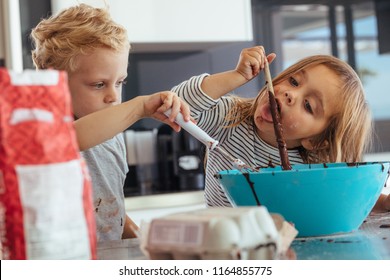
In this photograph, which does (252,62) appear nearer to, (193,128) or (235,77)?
(235,77)

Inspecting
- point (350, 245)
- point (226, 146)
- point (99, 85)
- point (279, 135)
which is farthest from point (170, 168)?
point (350, 245)

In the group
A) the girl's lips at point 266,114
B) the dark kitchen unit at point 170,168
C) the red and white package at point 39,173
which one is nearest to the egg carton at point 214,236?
the red and white package at point 39,173

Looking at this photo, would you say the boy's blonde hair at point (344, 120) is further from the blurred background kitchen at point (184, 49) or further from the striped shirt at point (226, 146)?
the blurred background kitchen at point (184, 49)

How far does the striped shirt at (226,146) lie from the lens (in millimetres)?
1214

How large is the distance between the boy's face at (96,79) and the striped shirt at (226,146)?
117 millimetres

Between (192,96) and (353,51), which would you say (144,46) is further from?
(192,96)

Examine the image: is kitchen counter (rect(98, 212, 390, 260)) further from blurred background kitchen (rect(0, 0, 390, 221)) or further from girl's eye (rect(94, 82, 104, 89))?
blurred background kitchen (rect(0, 0, 390, 221))

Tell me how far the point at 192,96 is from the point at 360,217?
0.44 metres

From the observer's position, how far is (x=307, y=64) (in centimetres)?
118

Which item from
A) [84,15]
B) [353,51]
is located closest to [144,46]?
[353,51]

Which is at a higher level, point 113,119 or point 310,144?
point 113,119

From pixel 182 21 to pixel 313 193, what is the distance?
165 cm

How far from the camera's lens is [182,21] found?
2.32m

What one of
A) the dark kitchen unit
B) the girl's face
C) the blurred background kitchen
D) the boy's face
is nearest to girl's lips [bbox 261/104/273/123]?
the girl's face
